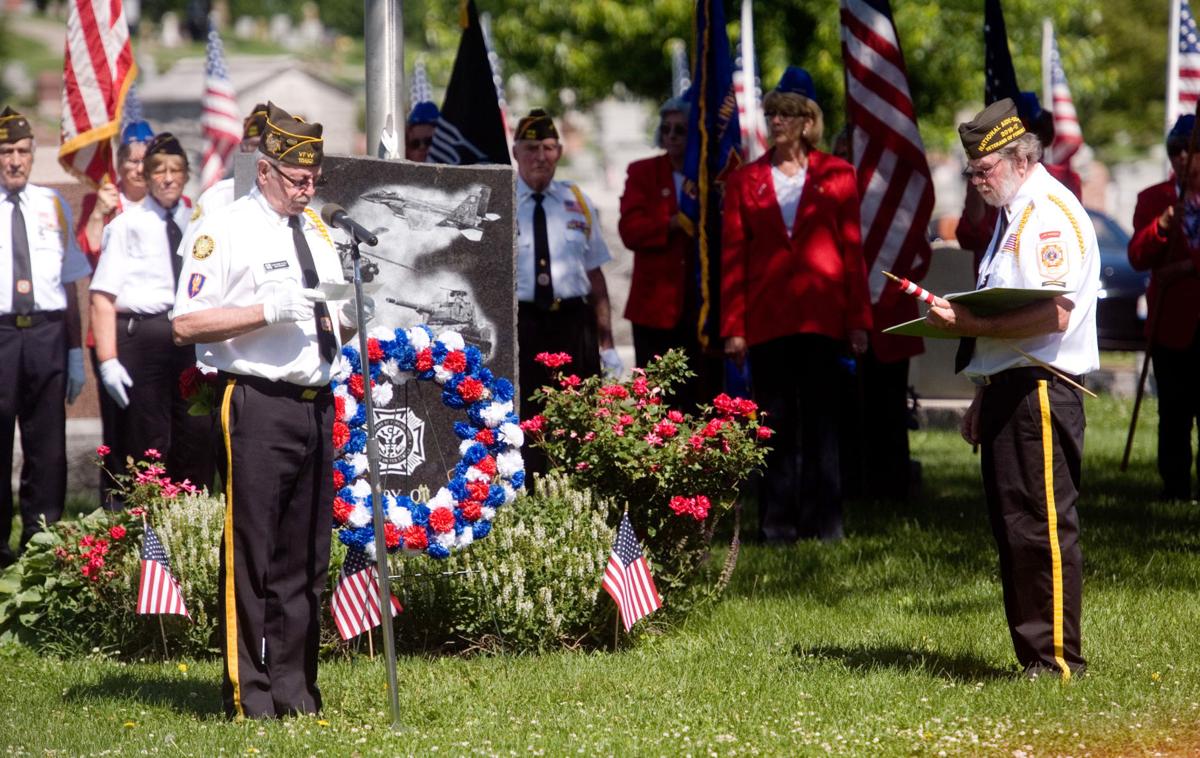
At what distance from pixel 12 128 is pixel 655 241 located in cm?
378

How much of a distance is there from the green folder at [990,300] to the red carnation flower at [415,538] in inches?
93.5

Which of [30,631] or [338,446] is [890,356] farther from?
[30,631]

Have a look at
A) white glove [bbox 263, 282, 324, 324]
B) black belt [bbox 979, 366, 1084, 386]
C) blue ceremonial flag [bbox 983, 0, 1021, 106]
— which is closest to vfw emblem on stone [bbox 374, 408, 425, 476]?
white glove [bbox 263, 282, 324, 324]

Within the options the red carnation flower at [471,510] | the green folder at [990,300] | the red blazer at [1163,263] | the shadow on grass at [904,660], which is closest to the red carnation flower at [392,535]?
the red carnation flower at [471,510]

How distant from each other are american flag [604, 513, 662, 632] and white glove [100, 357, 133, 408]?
3323 mm

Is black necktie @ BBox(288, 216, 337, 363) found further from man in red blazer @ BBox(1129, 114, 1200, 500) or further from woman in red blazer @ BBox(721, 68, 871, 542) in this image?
man in red blazer @ BBox(1129, 114, 1200, 500)

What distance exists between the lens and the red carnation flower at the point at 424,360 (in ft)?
26.3

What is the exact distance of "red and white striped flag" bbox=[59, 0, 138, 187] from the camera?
11164mm

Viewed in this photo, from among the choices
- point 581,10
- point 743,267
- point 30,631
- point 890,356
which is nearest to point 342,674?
point 30,631

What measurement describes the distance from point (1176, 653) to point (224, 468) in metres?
3.92

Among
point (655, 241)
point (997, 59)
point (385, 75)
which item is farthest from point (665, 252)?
point (385, 75)

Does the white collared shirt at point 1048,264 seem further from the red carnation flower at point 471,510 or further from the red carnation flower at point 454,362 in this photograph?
the red carnation flower at point 454,362

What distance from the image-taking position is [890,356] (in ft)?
35.5

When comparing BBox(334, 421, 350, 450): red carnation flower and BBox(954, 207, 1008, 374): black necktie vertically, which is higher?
BBox(954, 207, 1008, 374): black necktie
